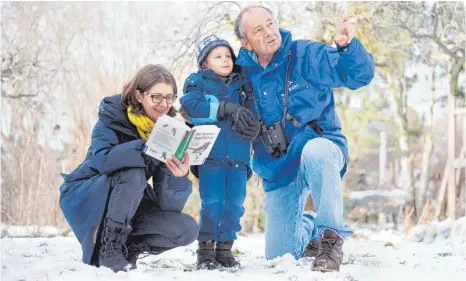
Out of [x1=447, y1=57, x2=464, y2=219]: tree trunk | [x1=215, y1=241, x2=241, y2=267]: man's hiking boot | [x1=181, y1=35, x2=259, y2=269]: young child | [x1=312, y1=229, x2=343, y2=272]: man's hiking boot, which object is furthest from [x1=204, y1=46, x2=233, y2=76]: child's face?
[x1=447, y1=57, x2=464, y2=219]: tree trunk

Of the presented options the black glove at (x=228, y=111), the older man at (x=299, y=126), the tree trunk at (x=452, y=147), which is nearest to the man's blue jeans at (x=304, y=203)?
the older man at (x=299, y=126)

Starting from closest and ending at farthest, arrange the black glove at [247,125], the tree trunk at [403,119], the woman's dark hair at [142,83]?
1. the woman's dark hair at [142,83]
2. the black glove at [247,125]
3. the tree trunk at [403,119]

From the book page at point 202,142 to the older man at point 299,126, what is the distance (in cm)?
40

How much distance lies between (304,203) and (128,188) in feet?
3.47

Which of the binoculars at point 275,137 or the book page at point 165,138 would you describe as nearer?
the book page at point 165,138

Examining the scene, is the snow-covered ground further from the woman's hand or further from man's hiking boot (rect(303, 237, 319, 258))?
the woman's hand

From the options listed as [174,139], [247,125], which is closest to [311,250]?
[247,125]

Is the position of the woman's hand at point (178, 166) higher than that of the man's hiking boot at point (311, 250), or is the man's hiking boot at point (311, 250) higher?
the woman's hand at point (178, 166)

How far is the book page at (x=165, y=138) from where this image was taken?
274 cm

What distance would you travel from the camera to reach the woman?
2783mm

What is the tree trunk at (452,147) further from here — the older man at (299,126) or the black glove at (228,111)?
the black glove at (228,111)

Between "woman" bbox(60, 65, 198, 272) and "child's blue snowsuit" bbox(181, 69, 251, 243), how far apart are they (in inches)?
5.7

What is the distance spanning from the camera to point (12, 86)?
27.7 feet

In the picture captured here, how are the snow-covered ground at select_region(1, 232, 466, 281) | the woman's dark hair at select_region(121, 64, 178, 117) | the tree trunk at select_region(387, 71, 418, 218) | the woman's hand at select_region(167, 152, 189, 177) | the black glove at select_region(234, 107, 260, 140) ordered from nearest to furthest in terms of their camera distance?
the snow-covered ground at select_region(1, 232, 466, 281)
the woman's hand at select_region(167, 152, 189, 177)
the woman's dark hair at select_region(121, 64, 178, 117)
the black glove at select_region(234, 107, 260, 140)
the tree trunk at select_region(387, 71, 418, 218)
